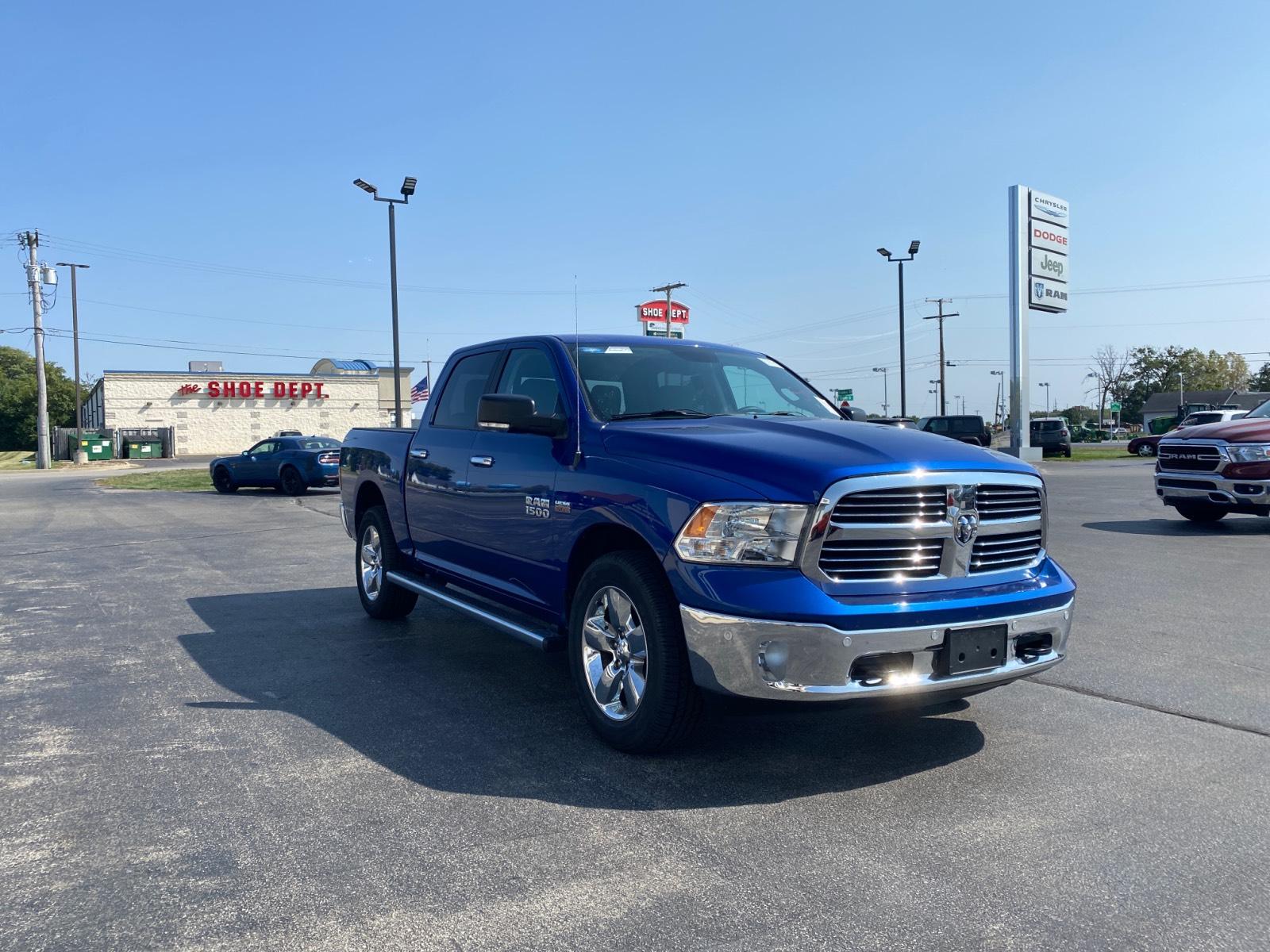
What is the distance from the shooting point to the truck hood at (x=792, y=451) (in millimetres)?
3965

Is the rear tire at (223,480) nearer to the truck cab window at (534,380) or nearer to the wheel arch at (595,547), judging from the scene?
the truck cab window at (534,380)

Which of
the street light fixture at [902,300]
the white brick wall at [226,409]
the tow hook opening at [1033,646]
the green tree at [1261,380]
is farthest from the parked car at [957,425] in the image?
the green tree at [1261,380]

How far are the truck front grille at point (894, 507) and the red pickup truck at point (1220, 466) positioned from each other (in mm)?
9887

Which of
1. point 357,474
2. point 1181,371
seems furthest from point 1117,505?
point 1181,371

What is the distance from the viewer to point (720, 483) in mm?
4035

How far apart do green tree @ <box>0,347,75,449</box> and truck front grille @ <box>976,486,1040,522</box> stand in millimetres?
99405

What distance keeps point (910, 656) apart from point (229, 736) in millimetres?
3100

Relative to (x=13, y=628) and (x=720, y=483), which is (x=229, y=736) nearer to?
(x=720, y=483)

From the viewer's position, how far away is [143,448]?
198ft

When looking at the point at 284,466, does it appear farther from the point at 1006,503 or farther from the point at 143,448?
the point at 143,448

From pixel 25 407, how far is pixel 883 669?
105 metres

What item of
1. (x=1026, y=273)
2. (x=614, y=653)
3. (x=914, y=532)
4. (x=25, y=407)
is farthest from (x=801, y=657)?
(x=25, y=407)

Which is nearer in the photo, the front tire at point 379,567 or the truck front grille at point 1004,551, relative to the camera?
the truck front grille at point 1004,551

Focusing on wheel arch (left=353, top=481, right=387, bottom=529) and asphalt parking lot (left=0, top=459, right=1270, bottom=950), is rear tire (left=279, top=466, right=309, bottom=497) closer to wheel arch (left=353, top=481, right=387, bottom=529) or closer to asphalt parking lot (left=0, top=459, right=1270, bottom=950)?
wheel arch (left=353, top=481, right=387, bottom=529)
